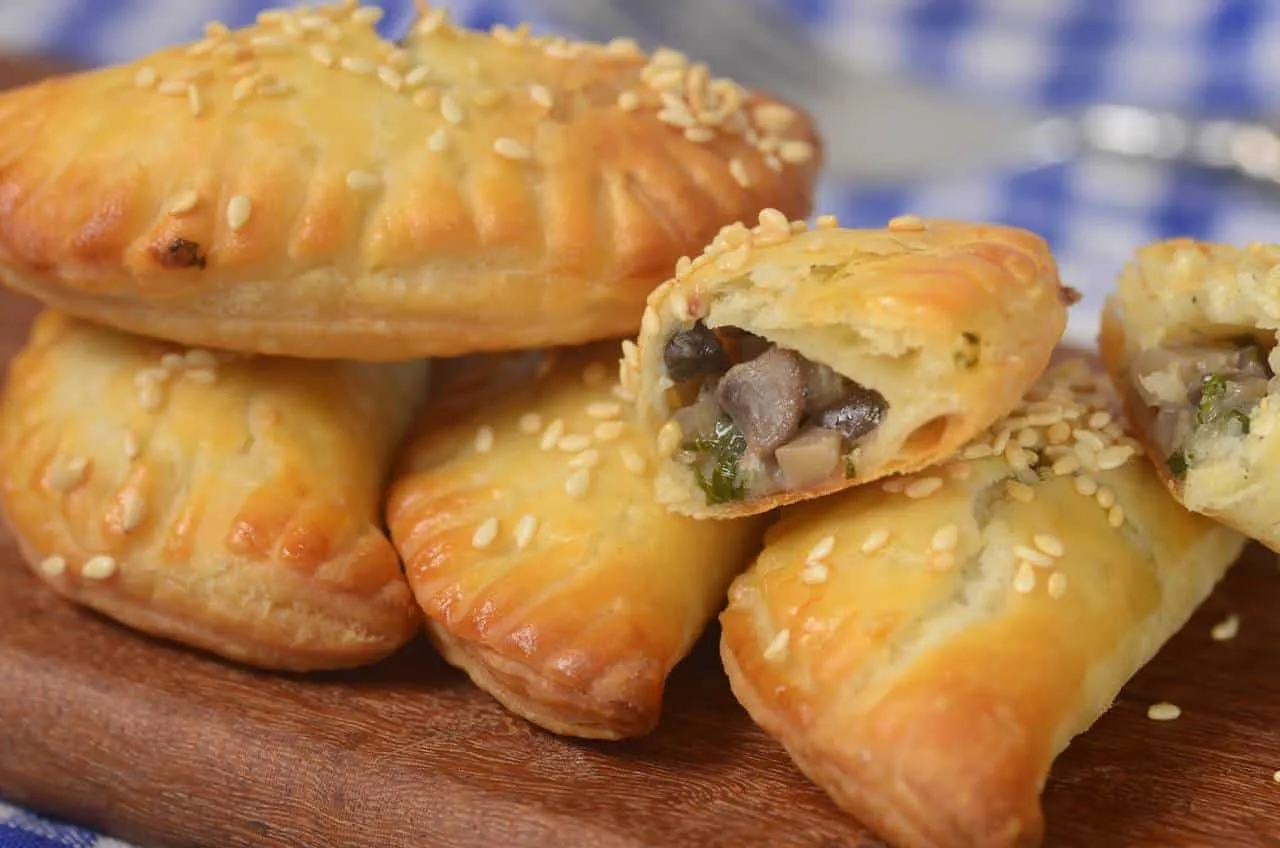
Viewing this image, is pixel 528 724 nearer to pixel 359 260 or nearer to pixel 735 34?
pixel 359 260

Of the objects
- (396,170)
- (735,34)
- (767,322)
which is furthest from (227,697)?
(735,34)

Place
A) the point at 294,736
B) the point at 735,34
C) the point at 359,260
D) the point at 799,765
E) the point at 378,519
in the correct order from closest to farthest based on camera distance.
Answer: the point at 799,765, the point at 294,736, the point at 359,260, the point at 378,519, the point at 735,34

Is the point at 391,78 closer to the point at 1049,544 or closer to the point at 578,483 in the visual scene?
the point at 578,483

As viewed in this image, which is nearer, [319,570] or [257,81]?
[319,570]

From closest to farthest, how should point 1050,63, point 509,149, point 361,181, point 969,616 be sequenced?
point 969,616
point 361,181
point 509,149
point 1050,63

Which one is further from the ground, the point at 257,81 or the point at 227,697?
the point at 257,81

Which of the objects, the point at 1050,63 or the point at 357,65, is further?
the point at 1050,63

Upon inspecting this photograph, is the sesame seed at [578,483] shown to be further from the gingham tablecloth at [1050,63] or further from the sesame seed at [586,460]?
the gingham tablecloth at [1050,63]

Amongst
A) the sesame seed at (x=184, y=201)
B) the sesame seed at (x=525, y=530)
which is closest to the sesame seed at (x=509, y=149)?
the sesame seed at (x=184, y=201)

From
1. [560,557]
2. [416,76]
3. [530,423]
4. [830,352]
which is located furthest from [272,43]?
[830,352]
